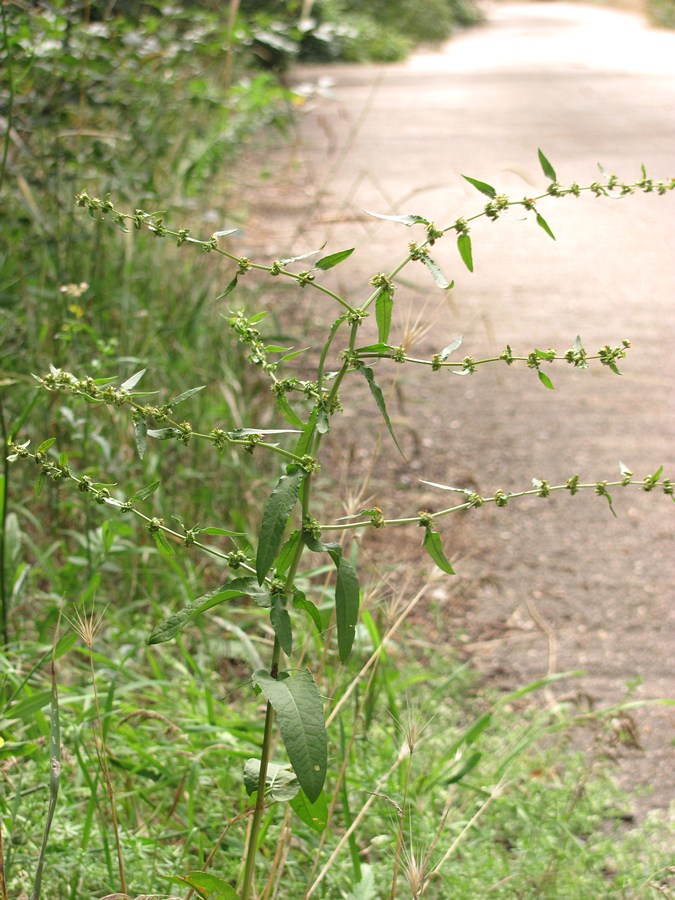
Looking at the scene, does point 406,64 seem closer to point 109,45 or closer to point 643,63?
point 643,63

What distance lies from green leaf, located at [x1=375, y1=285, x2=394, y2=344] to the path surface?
0.17m

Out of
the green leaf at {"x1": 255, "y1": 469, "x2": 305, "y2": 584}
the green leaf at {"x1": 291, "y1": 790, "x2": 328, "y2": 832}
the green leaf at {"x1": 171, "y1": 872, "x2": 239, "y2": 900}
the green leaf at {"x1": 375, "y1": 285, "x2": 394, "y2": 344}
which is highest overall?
the green leaf at {"x1": 375, "y1": 285, "x2": 394, "y2": 344}

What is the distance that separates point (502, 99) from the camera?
10.2 metres

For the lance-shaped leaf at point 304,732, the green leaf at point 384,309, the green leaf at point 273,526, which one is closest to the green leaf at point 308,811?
the lance-shaped leaf at point 304,732

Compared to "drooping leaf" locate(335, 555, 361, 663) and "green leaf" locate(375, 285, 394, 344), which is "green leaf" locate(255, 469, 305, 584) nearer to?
"drooping leaf" locate(335, 555, 361, 663)

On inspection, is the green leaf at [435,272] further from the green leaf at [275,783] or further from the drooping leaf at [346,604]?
the green leaf at [275,783]

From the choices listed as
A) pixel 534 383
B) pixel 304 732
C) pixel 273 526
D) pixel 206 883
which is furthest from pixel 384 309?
pixel 534 383

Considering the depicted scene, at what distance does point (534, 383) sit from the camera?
4.26 m

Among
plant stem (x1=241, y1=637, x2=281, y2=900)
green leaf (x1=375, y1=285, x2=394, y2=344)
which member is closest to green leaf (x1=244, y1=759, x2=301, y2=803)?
plant stem (x1=241, y1=637, x2=281, y2=900)

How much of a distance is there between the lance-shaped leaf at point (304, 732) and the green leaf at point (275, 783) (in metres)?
0.13

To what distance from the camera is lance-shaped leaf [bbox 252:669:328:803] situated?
1036 mm

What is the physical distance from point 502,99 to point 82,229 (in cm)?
790

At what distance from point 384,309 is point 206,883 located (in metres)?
0.68

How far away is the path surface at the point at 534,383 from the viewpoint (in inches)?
107
